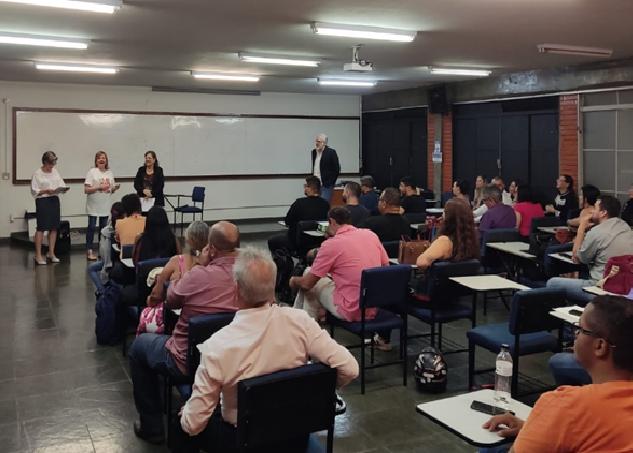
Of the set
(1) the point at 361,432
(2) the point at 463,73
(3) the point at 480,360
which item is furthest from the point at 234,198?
(1) the point at 361,432

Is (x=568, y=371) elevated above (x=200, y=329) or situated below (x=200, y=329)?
below

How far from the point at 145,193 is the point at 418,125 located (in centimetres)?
618

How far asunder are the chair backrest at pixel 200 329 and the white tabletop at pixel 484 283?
188 cm

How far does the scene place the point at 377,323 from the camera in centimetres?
438

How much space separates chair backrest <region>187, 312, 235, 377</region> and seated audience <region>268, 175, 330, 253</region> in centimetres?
390

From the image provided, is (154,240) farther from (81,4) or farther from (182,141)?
(182,141)

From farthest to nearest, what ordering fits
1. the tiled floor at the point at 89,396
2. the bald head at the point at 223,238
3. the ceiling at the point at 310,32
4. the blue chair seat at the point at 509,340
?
the ceiling at the point at 310,32, the blue chair seat at the point at 509,340, the tiled floor at the point at 89,396, the bald head at the point at 223,238

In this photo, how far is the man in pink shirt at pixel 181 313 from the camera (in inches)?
129

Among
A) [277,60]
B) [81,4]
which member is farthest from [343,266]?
[277,60]

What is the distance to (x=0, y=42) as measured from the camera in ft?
22.5

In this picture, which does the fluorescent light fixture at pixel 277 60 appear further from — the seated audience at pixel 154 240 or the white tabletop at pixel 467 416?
the white tabletop at pixel 467 416

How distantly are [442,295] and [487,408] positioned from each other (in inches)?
92.1

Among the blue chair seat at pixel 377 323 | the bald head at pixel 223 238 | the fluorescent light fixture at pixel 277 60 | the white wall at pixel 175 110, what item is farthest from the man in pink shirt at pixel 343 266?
the white wall at pixel 175 110

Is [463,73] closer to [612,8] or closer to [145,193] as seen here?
[612,8]
